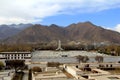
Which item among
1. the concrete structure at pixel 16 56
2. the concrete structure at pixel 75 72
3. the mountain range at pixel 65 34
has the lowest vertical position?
the concrete structure at pixel 75 72

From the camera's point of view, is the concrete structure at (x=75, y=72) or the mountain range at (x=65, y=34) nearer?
the concrete structure at (x=75, y=72)

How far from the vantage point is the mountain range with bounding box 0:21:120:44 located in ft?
362

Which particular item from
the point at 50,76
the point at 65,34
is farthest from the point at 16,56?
the point at 65,34

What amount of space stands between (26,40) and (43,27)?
64.8 feet

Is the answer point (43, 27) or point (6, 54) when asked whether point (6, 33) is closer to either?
point (43, 27)

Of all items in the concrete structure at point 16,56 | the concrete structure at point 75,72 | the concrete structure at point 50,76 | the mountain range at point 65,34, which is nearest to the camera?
the concrete structure at point 50,76

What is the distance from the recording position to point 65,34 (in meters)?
130

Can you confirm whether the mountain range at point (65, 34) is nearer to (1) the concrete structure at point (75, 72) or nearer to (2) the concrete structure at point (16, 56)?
(2) the concrete structure at point (16, 56)

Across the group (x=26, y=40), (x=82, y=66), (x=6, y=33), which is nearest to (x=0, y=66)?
(x=82, y=66)

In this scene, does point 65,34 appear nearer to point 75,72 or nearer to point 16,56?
Answer: point 16,56

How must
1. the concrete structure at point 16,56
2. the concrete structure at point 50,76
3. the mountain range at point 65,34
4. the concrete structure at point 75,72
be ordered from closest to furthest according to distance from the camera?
the concrete structure at point 50,76 < the concrete structure at point 75,72 < the concrete structure at point 16,56 < the mountain range at point 65,34

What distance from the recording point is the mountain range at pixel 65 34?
110 metres

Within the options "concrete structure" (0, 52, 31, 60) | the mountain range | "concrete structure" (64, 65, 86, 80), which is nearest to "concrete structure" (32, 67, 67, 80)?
"concrete structure" (64, 65, 86, 80)

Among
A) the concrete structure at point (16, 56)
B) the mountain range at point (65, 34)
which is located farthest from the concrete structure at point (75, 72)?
the mountain range at point (65, 34)
